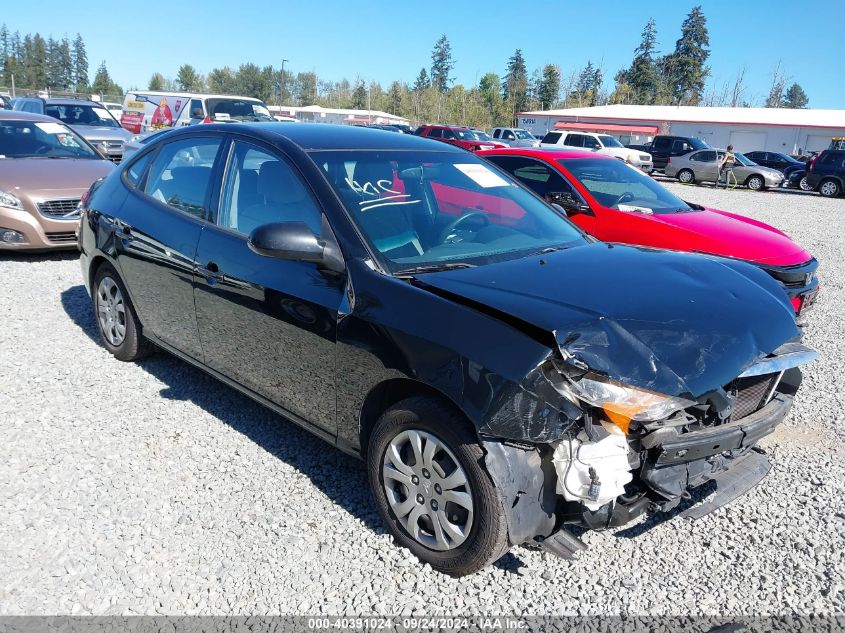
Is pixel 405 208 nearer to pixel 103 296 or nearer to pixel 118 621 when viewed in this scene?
pixel 118 621

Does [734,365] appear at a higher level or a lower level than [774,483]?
higher

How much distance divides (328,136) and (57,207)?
5395 mm

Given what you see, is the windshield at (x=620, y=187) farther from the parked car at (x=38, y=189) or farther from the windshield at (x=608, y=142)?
the windshield at (x=608, y=142)

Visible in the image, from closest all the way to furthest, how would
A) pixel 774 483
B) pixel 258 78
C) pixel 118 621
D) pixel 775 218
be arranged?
pixel 118 621 < pixel 774 483 < pixel 775 218 < pixel 258 78

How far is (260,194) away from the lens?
3531 millimetres

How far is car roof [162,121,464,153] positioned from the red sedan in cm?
262

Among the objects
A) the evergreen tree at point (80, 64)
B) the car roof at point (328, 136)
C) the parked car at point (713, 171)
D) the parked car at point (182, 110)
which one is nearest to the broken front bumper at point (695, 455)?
the car roof at point (328, 136)

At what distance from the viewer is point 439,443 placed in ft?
8.48

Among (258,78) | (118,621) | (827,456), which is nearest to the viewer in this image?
(118,621)

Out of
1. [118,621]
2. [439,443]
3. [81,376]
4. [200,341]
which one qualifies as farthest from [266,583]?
[81,376]

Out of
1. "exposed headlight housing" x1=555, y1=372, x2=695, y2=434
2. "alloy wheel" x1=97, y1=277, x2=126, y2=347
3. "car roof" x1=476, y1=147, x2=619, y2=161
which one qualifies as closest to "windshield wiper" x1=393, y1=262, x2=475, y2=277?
"exposed headlight housing" x1=555, y1=372, x2=695, y2=434

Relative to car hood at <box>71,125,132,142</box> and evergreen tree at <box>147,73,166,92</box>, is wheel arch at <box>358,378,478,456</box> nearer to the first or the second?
car hood at <box>71,125,132,142</box>

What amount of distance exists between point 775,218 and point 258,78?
97238mm

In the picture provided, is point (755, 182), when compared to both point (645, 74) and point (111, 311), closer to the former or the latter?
point (111, 311)
